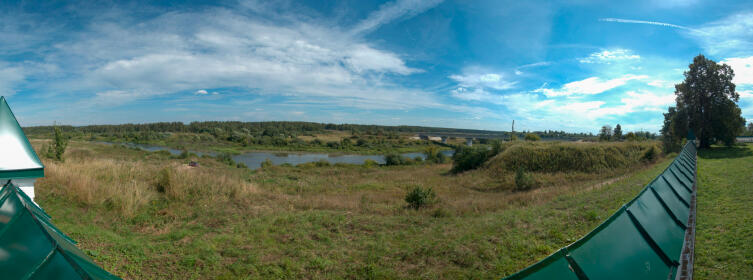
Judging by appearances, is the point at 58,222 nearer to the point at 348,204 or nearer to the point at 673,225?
the point at 348,204

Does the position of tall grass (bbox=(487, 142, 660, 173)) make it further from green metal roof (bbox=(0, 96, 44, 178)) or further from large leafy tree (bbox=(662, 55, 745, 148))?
green metal roof (bbox=(0, 96, 44, 178))

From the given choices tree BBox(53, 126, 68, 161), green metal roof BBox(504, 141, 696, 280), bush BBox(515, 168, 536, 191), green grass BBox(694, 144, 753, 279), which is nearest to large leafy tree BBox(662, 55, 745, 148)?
bush BBox(515, 168, 536, 191)

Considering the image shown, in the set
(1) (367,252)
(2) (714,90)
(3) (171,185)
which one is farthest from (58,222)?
(2) (714,90)

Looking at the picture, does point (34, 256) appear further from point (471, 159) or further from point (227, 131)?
point (227, 131)

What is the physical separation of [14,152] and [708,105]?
117ft

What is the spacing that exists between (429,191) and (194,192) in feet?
25.8

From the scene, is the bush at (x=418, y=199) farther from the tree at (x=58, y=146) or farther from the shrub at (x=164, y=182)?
the tree at (x=58, y=146)

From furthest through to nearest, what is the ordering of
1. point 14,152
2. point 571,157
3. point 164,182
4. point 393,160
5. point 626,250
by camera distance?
point 393,160, point 571,157, point 164,182, point 14,152, point 626,250

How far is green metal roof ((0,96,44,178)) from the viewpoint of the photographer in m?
2.70

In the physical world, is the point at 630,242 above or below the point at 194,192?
above

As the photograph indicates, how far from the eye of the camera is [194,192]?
28.9 feet

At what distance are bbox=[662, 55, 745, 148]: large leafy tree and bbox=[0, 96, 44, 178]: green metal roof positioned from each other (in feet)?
112

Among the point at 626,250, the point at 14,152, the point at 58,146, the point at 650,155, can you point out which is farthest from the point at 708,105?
the point at 58,146

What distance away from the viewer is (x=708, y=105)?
21703mm
